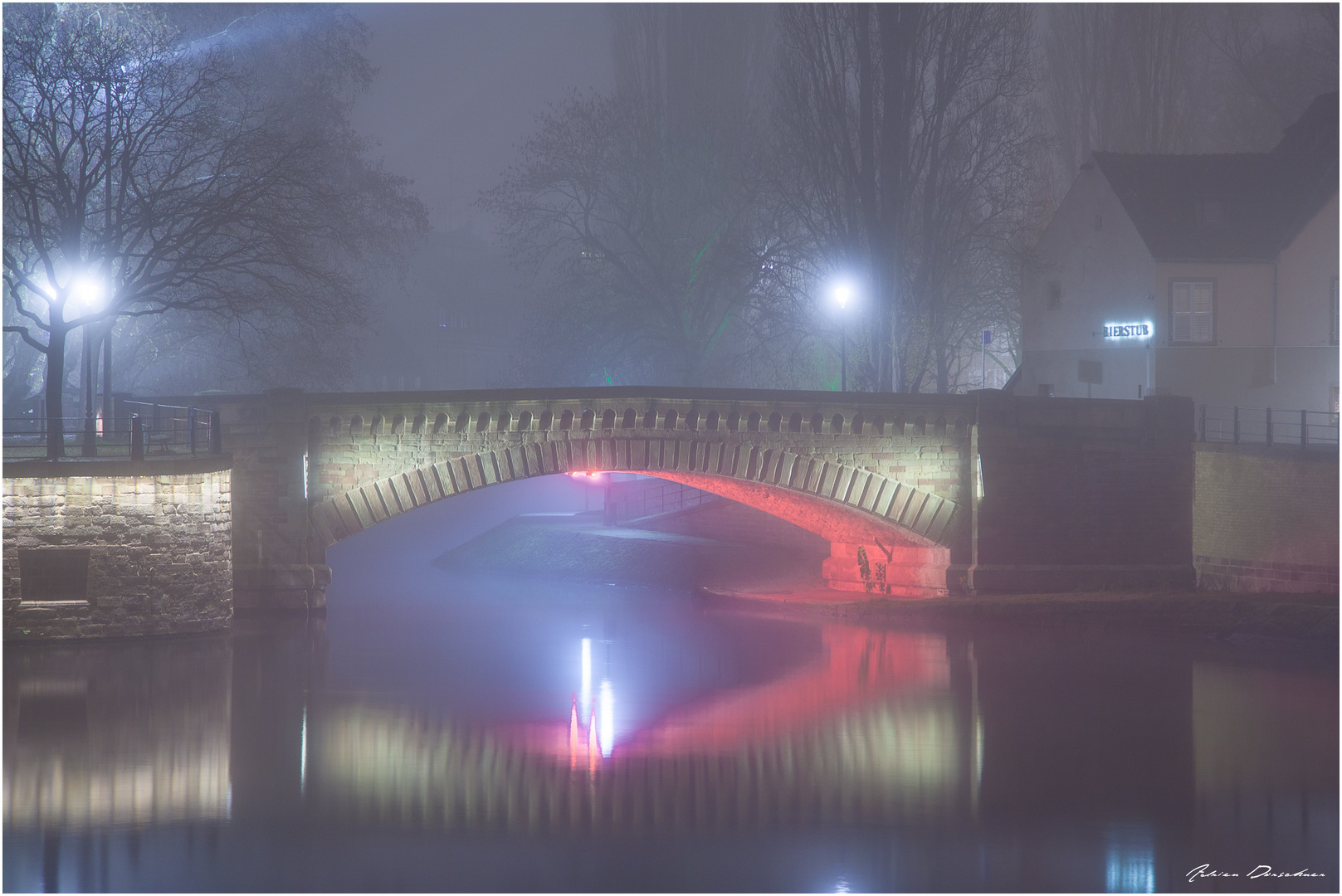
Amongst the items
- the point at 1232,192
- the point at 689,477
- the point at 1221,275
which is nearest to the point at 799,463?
the point at 689,477

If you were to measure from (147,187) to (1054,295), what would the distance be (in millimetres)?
25782

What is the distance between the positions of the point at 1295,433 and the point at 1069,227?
9380mm

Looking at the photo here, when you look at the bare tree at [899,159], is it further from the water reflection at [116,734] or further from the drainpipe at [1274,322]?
the water reflection at [116,734]

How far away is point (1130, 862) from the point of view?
56.0 feet

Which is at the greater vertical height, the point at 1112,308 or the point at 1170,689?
the point at 1112,308

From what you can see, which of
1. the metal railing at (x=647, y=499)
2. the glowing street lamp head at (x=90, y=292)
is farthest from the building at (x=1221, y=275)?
the glowing street lamp head at (x=90, y=292)

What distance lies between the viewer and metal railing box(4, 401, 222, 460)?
26.9m

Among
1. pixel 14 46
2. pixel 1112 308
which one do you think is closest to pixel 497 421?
pixel 14 46

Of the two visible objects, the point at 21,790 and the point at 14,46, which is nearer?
the point at 21,790

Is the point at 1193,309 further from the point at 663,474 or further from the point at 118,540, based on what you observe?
the point at 118,540

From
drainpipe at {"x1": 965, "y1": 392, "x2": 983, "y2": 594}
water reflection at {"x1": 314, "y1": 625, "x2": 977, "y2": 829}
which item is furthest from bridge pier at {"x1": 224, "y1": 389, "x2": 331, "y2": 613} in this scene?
drainpipe at {"x1": 965, "y1": 392, "x2": 983, "y2": 594}

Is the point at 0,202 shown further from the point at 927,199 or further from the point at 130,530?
the point at 927,199

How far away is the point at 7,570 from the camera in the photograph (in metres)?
26.0

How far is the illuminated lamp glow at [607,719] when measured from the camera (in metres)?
22.2
